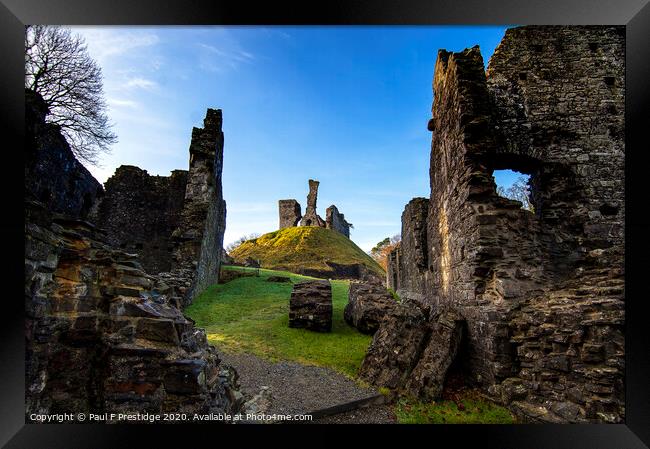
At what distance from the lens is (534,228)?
6742mm

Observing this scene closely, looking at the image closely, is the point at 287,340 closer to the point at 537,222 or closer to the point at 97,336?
the point at 97,336

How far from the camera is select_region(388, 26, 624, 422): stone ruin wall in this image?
15.4ft

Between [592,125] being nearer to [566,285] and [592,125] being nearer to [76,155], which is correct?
[566,285]

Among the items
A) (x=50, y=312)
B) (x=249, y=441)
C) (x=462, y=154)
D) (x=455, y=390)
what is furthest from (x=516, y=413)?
(x=50, y=312)

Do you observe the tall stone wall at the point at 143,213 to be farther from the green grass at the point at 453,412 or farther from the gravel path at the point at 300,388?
the green grass at the point at 453,412

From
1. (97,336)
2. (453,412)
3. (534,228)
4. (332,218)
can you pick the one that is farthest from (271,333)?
(332,218)

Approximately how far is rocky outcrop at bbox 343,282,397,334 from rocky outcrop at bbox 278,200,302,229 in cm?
4656

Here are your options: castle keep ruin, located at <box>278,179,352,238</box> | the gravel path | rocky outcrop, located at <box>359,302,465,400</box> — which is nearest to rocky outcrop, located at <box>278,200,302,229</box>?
castle keep ruin, located at <box>278,179,352,238</box>

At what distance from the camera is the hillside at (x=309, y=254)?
35.2 metres

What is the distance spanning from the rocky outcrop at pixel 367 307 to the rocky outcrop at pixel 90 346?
6387 millimetres

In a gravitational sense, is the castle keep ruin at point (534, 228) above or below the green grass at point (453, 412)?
above
